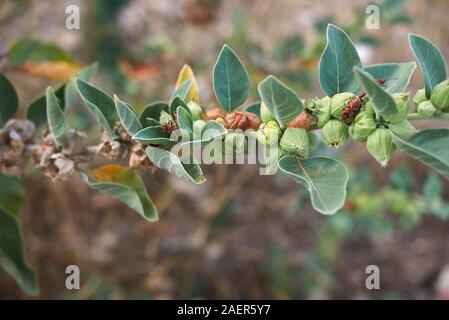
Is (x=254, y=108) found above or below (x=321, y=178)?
above

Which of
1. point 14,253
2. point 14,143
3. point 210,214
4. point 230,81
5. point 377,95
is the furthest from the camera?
point 210,214

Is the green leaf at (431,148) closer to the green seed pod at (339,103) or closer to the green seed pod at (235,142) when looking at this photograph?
the green seed pod at (339,103)

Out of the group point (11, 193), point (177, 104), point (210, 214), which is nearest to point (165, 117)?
point (177, 104)

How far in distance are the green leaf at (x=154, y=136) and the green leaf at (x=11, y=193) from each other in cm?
75

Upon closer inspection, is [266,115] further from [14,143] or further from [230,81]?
[14,143]

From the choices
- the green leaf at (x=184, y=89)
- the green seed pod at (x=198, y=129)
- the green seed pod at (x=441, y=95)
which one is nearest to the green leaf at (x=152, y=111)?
the green leaf at (x=184, y=89)

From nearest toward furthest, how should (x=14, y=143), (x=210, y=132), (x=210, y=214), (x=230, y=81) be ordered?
(x=210, y=132) < (x=230, y=81) < (x=14, y=143) < (x=210, y=214)

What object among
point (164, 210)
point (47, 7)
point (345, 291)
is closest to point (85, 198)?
point (164, 210)

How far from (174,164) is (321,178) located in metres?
0.24

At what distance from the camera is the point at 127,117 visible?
0.87 m

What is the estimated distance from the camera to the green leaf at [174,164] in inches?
31.7

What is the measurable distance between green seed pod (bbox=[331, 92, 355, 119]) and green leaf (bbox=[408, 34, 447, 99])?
14 centimetres

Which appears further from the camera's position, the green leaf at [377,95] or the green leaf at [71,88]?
the green leaf at [71,88]

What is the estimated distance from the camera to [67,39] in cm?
303
